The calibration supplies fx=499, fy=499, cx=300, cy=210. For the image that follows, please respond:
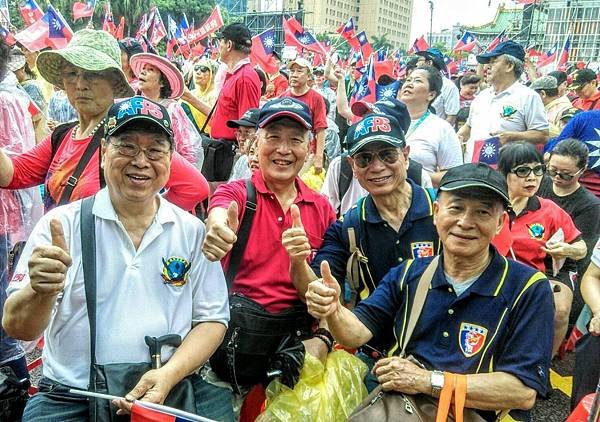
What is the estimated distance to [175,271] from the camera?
2000mm

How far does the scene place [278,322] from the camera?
232cm

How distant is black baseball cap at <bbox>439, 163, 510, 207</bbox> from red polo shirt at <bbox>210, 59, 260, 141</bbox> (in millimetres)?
3131

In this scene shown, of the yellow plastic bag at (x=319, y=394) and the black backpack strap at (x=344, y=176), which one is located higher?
the black backpack strap at (x=344, y=176)

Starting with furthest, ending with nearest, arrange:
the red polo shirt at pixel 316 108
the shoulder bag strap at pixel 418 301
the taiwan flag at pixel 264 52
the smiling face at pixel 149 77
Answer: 1. the taiwan flag at pixel 264 52
2. the red polo shirt at pixel 316 108
3. the smiling face at pixel 149 77
4. the shoulder bag strap at pixel 418 301

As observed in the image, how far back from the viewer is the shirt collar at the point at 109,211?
1.95m

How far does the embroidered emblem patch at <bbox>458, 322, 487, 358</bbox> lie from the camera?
1.92 m

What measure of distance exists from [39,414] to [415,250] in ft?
A: 5.62

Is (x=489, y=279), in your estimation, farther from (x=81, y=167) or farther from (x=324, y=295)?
(x=81, y=167)

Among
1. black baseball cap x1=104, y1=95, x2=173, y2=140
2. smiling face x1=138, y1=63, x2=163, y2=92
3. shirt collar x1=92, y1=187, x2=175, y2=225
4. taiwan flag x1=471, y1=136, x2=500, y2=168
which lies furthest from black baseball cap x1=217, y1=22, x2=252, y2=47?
shirt collar x1=92, y1=187, x2=175, y2=225

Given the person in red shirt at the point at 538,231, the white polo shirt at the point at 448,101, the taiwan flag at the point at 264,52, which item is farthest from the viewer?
the taiwan flag at the point at 264,52

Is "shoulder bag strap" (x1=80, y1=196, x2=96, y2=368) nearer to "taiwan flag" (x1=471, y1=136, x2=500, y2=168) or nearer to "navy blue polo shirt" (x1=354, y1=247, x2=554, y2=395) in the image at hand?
"navy blue polo shirt" (x1=354, y1=247, x2=554, y2=395)

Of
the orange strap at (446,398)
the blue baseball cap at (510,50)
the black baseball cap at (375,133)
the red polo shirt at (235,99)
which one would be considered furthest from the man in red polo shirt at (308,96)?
the orange strap at (446,398)

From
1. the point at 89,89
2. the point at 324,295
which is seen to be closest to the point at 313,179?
the point at 89,89

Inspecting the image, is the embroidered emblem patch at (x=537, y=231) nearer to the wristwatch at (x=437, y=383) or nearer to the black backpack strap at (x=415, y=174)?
the black backpack strap at (x=415, y=174)
